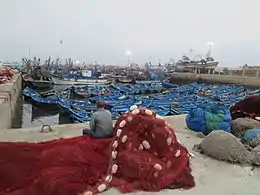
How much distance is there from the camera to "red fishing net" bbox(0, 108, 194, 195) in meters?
3.67

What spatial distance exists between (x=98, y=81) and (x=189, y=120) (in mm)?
37650

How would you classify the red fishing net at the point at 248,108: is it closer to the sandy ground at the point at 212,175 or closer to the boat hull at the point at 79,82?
the sandy ground at the point at 212,175

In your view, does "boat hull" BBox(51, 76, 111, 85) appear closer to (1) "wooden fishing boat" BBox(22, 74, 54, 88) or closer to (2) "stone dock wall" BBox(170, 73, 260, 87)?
(1) "wooden fishing boat" BBox(22, 74, 54, 88)

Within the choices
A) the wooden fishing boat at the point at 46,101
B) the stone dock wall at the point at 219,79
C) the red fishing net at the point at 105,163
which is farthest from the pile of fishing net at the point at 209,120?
the stone dock wall at the point at 219,79

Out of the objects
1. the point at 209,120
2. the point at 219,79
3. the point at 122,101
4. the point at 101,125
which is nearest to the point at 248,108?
the point at 209,120

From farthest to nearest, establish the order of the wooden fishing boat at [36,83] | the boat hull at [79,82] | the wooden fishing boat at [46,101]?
the boat hull at [79,82]
the wooden fishing boat at [36,83]
the wooden fishing boat at [46,101]

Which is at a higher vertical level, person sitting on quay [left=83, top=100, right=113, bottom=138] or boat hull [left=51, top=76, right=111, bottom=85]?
person sitting on quay [left=83, top=100, right=113, bottom=138]

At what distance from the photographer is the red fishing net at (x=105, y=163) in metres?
3.67

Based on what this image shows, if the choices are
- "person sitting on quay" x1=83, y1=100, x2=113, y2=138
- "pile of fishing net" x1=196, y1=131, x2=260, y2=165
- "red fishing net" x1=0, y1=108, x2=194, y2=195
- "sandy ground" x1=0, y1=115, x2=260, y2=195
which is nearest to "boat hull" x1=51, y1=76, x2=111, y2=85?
"sandy ground" x1=0, y1=115, x2=260, y2=195

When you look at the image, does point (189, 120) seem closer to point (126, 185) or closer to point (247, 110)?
point (247, 110)

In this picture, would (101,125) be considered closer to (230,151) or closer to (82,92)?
A: (230,151)

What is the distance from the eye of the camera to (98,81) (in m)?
44.0

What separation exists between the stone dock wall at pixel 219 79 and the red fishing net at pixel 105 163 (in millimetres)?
33252

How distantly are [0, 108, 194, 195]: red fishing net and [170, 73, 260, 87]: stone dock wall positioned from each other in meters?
33.3
